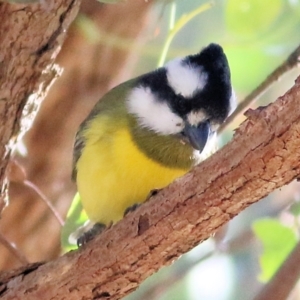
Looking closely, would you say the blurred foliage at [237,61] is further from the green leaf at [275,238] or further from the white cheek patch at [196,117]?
the white cheek patch at [196,117]

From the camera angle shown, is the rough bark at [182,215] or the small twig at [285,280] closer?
the rough bark at [182,215]

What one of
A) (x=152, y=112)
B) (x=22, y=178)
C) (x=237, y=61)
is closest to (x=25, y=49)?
(x=152, y=112)

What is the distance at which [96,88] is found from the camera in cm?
126

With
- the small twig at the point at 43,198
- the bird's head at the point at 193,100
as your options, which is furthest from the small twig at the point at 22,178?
the bird's head at the point at 193,100

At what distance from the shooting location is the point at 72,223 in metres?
1.05

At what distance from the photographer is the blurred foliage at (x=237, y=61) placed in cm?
102

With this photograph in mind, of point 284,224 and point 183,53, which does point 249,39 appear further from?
point 284,224

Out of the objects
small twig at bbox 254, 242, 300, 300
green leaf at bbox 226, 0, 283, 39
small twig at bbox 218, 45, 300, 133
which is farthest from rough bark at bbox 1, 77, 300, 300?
green leaf at bbox 226, 0, 283, 39

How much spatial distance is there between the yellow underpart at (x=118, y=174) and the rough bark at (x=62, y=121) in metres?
0.29

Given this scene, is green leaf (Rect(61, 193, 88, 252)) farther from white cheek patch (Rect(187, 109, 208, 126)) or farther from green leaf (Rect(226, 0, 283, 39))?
green leaf (Rect(226, 0, 283, 39))

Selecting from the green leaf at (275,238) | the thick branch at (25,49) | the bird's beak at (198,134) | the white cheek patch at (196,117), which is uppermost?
the thick branch at (25,49)

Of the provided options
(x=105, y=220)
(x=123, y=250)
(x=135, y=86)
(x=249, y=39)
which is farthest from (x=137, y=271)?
(x=249, y=39)

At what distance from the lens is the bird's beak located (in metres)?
0.87

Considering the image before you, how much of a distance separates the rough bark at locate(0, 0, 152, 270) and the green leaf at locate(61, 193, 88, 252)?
0.44 feet
